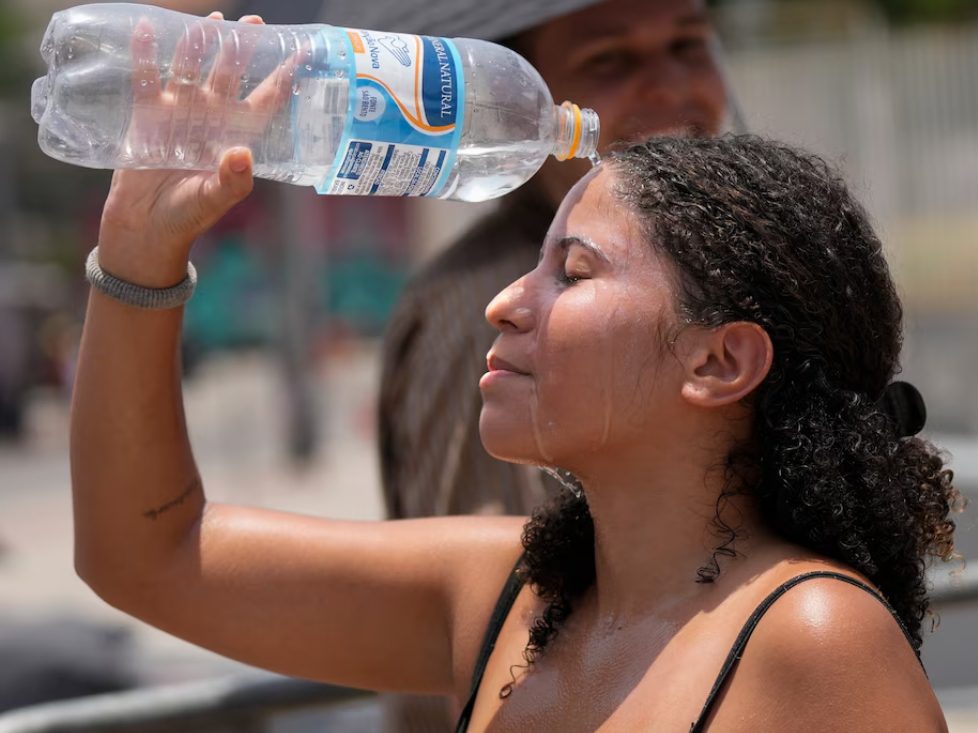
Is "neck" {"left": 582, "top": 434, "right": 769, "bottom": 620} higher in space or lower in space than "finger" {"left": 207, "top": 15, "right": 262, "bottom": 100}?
lower

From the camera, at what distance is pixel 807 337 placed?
1889mm

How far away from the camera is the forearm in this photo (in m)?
2.23

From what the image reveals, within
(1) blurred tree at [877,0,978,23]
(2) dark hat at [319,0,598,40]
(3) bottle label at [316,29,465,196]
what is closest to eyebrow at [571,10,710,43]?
(2) dark hat at [319,0,598,40]

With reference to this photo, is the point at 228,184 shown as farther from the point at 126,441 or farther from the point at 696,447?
the point at 696,447

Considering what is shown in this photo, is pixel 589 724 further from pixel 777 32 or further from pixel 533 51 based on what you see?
pixel 777 32

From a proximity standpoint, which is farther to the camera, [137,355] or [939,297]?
[939,297]

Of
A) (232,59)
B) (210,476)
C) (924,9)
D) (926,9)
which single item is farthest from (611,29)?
(924,9)

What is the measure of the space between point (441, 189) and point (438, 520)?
55 centimetres

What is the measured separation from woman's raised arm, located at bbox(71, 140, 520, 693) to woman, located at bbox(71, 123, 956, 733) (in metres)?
0.04

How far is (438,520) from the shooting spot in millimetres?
2357

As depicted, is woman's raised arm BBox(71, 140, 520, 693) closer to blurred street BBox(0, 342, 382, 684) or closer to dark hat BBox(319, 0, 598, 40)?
dark hat BBox(319, 0, 598, 40)

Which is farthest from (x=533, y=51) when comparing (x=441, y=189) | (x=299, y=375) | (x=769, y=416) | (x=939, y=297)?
(x=299, y=375)

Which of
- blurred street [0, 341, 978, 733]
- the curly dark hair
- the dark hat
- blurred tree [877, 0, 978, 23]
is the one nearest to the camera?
the curly dark hair

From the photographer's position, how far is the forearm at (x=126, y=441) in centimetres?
223
